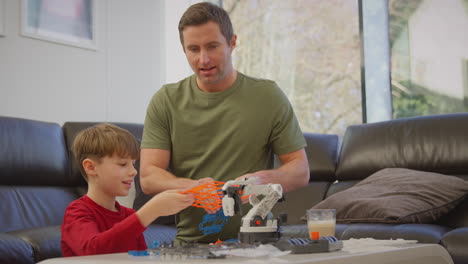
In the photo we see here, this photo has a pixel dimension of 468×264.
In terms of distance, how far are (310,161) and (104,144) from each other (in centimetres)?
248

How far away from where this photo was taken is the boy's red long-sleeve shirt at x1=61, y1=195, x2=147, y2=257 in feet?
4.68

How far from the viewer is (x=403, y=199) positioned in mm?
3121

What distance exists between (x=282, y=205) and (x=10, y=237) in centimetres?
172

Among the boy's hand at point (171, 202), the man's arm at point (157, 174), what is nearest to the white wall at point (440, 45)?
the man's arm at point (157, 174)

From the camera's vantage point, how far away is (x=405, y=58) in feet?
14.8

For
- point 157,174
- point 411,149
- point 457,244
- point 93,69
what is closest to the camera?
point 157,174

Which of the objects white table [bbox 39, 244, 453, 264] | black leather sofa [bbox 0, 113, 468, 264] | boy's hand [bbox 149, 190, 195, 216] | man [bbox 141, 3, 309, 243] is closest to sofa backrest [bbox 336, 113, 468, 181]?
black leather sofa [bbox 0, 113, 468, 264]

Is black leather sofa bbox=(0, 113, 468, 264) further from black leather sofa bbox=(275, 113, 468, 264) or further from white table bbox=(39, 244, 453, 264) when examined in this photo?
white table bbox=(39, 244, 453, 264)

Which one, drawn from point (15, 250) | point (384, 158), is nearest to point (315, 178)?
point (384, 158)

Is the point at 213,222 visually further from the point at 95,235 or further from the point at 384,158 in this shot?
the point at 384,158

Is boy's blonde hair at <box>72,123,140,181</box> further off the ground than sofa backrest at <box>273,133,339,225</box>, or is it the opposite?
boy's blonde hair at <box>72,123,140,181</box>

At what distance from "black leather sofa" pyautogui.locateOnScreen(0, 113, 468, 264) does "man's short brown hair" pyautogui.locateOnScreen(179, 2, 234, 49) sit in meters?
1.32

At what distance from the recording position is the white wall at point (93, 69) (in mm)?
4230

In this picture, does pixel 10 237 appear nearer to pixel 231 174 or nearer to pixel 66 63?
pixel 231 174
